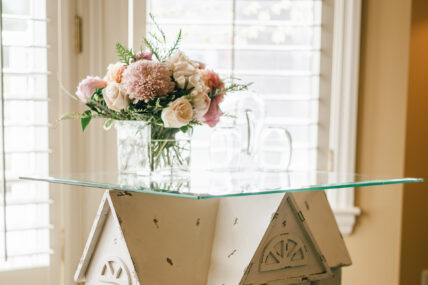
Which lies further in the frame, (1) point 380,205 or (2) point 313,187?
(1) point 380,205

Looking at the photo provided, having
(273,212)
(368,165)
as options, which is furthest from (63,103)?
(368,165)

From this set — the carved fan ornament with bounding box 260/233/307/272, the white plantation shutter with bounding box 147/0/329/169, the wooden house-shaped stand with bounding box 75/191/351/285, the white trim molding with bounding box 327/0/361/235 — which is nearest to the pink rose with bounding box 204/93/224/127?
the wooden house-shaped stand with bounding box 75/191/351/285

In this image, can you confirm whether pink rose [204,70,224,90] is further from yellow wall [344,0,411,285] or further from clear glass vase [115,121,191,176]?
yellow wall [344,0,411,285]

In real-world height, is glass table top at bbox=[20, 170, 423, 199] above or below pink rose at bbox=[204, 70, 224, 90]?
below

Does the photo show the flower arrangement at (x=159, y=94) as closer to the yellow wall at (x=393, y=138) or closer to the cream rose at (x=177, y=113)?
the cream rose at (x=177, y=113)

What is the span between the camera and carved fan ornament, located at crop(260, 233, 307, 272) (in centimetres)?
134

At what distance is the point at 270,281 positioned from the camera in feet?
4.42

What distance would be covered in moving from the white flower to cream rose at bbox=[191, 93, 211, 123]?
2 centimetres

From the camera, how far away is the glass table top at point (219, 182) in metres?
1.15

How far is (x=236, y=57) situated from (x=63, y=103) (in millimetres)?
689

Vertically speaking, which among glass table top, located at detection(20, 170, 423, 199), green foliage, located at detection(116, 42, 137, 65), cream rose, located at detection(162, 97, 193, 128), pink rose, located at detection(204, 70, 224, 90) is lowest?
glass table top, located at detection(20, 170, 423, 199)

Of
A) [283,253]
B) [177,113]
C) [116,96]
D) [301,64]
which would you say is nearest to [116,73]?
[116,96]

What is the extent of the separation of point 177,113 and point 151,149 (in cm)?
15

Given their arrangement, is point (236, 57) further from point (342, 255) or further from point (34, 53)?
point (342, 255)
